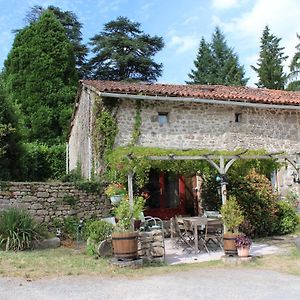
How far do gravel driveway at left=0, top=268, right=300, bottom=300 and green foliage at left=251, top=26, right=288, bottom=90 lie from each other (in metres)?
27.2

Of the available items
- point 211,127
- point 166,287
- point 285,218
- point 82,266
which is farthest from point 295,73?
point 166,287

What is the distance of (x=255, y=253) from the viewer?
920cm

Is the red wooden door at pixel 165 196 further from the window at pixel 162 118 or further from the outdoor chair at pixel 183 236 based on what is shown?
the outdoor chair at pixel 183 236

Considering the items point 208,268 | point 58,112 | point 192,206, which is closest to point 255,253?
point 208,268

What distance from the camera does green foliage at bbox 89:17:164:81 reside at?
2952 centimetres

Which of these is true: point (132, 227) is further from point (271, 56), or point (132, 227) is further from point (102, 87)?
point (271, 56)

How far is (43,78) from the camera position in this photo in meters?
25.0

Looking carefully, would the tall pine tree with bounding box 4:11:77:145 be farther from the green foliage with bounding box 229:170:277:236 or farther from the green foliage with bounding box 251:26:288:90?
the green foliage with bounding box 251:26:288:90

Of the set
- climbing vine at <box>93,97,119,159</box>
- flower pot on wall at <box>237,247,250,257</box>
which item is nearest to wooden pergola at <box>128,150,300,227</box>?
flower pot on wall at <box>237,247,250,257</box>

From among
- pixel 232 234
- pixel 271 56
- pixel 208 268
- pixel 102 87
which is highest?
pixel 271 56

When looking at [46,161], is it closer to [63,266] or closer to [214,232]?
[214,232]

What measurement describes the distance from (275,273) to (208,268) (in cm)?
125

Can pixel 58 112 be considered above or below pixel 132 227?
above

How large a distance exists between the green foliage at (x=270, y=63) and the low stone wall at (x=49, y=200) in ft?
79.4
